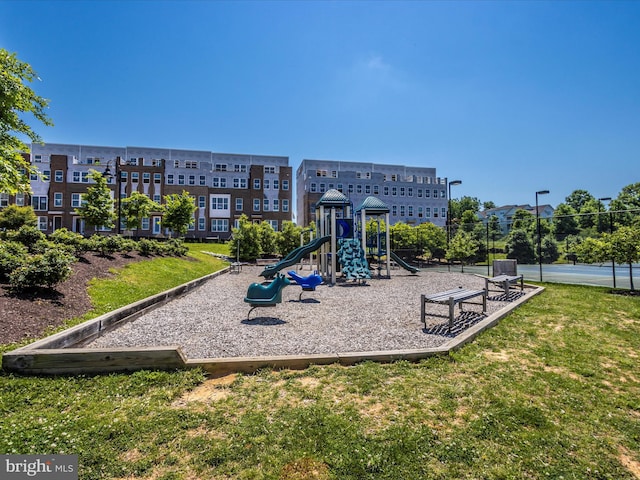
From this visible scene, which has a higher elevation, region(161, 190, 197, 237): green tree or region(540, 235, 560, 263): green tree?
region(161, 190, 197, 237): green tree

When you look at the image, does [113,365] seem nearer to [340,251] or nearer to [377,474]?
[377,474]

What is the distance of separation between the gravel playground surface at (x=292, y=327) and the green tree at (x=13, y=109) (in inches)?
215

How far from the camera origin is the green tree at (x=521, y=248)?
40.9 meters

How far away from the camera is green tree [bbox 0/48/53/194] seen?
341 inches

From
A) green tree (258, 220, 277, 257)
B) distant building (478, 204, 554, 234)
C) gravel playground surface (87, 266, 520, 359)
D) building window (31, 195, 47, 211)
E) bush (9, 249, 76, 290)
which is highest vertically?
distant building (478, 204, 554, 234)

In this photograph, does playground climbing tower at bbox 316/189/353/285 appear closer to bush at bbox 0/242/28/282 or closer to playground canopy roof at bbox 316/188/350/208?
playground canopy roof at bbox 316/188/350/208

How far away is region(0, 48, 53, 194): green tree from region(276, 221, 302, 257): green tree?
85.6 ft

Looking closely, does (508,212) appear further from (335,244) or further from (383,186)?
(335,244)

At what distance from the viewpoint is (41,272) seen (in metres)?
7.89

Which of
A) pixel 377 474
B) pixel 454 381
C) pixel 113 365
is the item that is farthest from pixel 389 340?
pixel 113 365

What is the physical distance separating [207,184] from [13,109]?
4583 centimetres

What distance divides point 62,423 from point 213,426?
152cm

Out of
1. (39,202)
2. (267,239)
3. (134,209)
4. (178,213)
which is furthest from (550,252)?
(39,202)

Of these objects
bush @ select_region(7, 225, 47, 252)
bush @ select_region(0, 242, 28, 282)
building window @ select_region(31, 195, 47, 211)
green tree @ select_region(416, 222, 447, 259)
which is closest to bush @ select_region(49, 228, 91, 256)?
bush @ select_region(7, 225, 47, 252)
